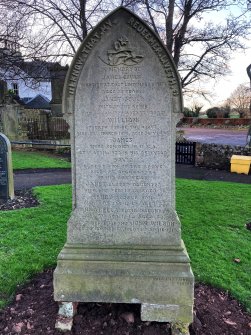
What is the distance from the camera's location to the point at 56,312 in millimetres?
3266

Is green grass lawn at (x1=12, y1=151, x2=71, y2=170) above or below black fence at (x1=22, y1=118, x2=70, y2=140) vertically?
below

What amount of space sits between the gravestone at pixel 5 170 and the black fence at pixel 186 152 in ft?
27.1

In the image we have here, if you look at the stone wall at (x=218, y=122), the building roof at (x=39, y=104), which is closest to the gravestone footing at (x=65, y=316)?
the building roof at (x=39, y=104)

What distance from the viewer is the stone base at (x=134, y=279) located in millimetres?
3025

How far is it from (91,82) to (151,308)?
2214 millimetres

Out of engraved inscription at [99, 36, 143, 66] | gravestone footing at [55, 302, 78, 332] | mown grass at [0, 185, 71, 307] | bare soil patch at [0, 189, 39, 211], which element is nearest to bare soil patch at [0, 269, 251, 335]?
gravestone footing at [55, 302, 78, 332]

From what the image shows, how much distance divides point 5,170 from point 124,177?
17.2 ft

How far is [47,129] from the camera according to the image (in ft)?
61.2

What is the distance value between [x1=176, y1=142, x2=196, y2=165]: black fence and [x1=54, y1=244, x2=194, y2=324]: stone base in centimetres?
1115

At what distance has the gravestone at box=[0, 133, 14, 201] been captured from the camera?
7379 mm

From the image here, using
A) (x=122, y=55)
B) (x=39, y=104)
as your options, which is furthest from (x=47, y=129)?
(x=39, y=104)

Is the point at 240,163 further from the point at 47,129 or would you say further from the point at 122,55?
the point at 47,129

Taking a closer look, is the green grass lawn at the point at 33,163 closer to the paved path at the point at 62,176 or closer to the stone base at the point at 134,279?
the paved path at the point at 62,176

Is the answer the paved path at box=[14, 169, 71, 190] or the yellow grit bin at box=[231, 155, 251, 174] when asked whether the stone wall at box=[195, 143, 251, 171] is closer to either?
the yellow grit bin at box=[231, 155, 251, 174]
